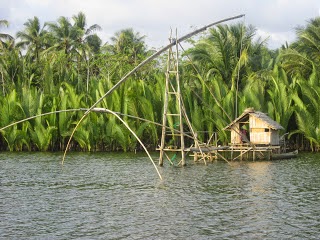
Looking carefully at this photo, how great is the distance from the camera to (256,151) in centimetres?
3253

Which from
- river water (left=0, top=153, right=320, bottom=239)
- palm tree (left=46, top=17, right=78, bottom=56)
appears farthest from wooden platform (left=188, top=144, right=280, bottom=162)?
palm tree (left=46, top=17, right=78, bottom=56)

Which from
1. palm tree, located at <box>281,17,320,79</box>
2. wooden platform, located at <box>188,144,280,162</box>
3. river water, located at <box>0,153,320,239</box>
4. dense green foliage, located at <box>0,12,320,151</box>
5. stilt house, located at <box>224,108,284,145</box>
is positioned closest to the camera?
river water, located at <box>0,153,320,239</box>

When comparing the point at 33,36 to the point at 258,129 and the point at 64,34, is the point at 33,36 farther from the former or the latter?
the point at 258,129

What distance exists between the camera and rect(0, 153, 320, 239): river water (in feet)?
46.6

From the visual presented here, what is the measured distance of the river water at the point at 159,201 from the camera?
14.2 meters

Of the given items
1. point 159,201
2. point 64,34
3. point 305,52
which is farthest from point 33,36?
point 159,201

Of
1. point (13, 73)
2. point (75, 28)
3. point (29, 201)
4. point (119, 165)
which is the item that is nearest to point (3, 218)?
point (29, 201)

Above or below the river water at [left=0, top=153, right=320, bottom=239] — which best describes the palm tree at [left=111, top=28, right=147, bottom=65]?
above

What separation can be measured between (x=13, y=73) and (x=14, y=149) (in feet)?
31.8

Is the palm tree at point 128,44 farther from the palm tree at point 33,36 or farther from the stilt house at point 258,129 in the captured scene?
the stilt house at point 258,129

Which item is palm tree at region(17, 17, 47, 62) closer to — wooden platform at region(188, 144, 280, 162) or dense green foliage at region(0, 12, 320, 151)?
dense green foliage at region(0, 12, 320, 151)

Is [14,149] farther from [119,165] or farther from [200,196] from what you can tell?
[200,196]

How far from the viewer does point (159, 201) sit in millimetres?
18094

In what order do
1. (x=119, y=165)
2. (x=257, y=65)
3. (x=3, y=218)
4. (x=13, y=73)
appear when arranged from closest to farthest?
(x=3, y=218) → (x=119, y=165) → (x=257, y=65) → (x=13, y=73)
